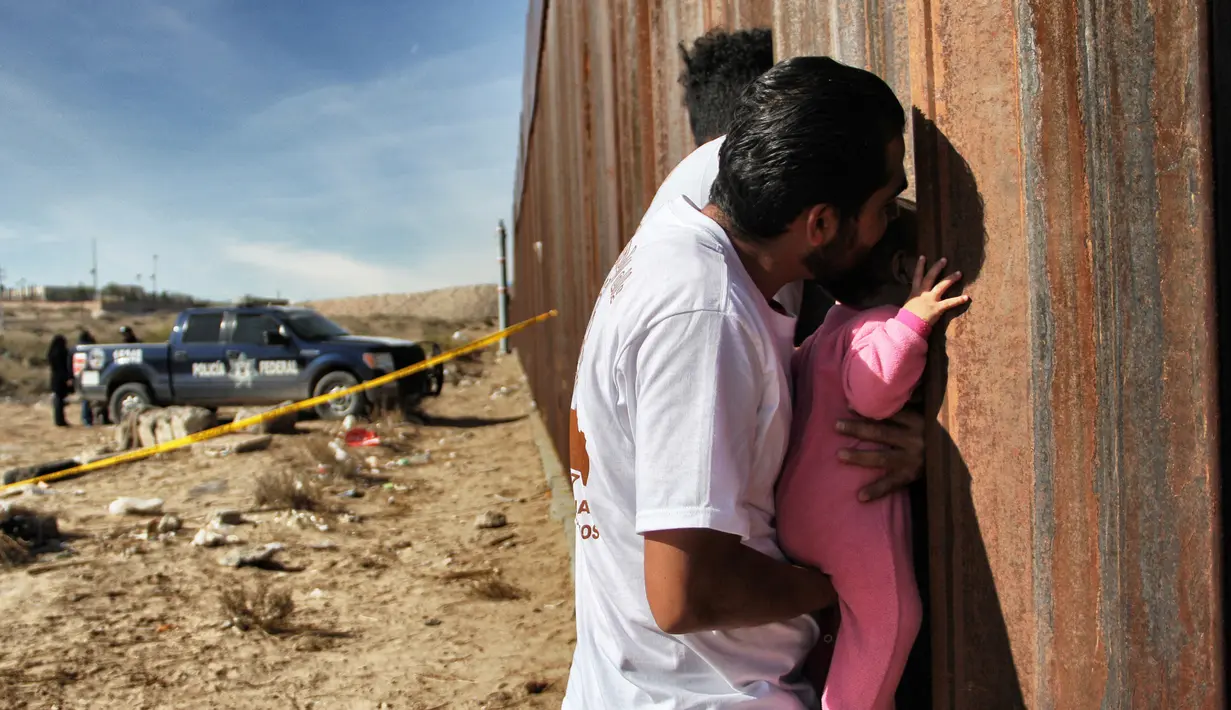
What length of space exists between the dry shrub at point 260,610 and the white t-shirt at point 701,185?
460cm

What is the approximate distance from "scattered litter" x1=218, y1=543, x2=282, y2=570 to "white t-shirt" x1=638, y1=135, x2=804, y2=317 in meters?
6.01

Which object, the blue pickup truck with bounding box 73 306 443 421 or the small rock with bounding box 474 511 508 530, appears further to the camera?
the blue pickup truck with bounding box 73 306 443 421

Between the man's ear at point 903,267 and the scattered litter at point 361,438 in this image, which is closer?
the man's ear at point 903,267

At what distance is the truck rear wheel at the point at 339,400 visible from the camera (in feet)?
49.0

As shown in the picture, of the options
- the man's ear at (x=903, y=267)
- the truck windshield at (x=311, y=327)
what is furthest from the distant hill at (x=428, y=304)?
the man's ear at (x=903, y=267)

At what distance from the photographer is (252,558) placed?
6.92 metres

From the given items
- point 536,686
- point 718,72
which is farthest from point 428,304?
point 718,72

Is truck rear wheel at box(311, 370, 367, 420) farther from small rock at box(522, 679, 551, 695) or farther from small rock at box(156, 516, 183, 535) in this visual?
small rock at box(522, 679, 551, 695)

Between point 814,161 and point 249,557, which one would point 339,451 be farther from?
point 814,161

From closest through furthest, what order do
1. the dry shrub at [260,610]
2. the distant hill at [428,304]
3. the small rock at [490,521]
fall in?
the dry shrub at [260,610] < the small rock at [490,521] < the distant hill at [428,304]

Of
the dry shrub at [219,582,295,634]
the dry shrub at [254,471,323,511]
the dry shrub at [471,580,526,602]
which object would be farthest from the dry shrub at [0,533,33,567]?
the dry shrub at [471,580,526,602]

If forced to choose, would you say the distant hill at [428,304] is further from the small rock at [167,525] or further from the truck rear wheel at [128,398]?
the small rock at [167,525]

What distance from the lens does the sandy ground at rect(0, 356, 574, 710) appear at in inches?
184

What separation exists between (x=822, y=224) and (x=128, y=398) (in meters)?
16.8
